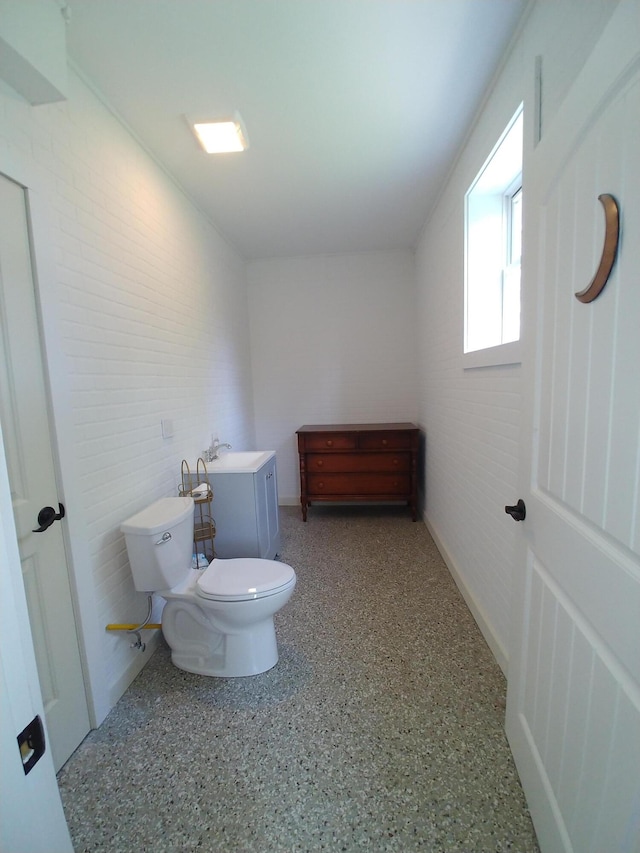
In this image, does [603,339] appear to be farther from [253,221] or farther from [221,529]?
[253,221]

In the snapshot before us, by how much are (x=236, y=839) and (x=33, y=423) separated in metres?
1.42

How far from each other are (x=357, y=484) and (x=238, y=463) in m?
1.23

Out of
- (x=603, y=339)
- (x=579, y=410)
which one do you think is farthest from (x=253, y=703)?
(x=603, y=339)

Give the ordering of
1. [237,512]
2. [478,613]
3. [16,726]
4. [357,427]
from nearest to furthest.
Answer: [16,726] < [478,613] < [237,512] < [357,427]

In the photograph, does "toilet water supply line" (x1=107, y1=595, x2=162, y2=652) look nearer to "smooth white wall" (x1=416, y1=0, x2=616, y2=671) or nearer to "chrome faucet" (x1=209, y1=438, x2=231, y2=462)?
"chrome faucet" (x1=209, y1=438, x2=231, y2=462)

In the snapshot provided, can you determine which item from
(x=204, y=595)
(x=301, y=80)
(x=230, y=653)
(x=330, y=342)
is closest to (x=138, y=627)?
(x=204, y=595)

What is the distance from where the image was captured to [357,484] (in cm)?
333

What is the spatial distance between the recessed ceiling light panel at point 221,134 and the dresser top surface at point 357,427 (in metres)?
2.10

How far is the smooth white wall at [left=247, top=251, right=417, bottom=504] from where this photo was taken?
360cm

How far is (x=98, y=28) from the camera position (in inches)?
49.4

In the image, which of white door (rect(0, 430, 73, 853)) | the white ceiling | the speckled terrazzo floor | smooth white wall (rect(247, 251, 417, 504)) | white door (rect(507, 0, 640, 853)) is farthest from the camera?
smooth white wall (rect(247, 251, 417, 504))

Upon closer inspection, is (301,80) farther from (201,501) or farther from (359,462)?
(359,462)

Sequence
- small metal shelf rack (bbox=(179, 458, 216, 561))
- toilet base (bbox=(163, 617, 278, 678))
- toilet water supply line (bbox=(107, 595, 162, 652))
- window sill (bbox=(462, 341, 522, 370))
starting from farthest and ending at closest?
small metal shelf rack (bbox=(179, 458, 216, 561)) < toilet base (bbox=(163, 617, 278, 678)) < toilet water supply line (bbox=(107, 595, 162, 652)) < window sill (bbox=(462, 341, 522, 370))

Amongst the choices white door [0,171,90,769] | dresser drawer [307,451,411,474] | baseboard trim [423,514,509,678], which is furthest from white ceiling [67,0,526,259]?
baseboard trim [423,514,509,678]
